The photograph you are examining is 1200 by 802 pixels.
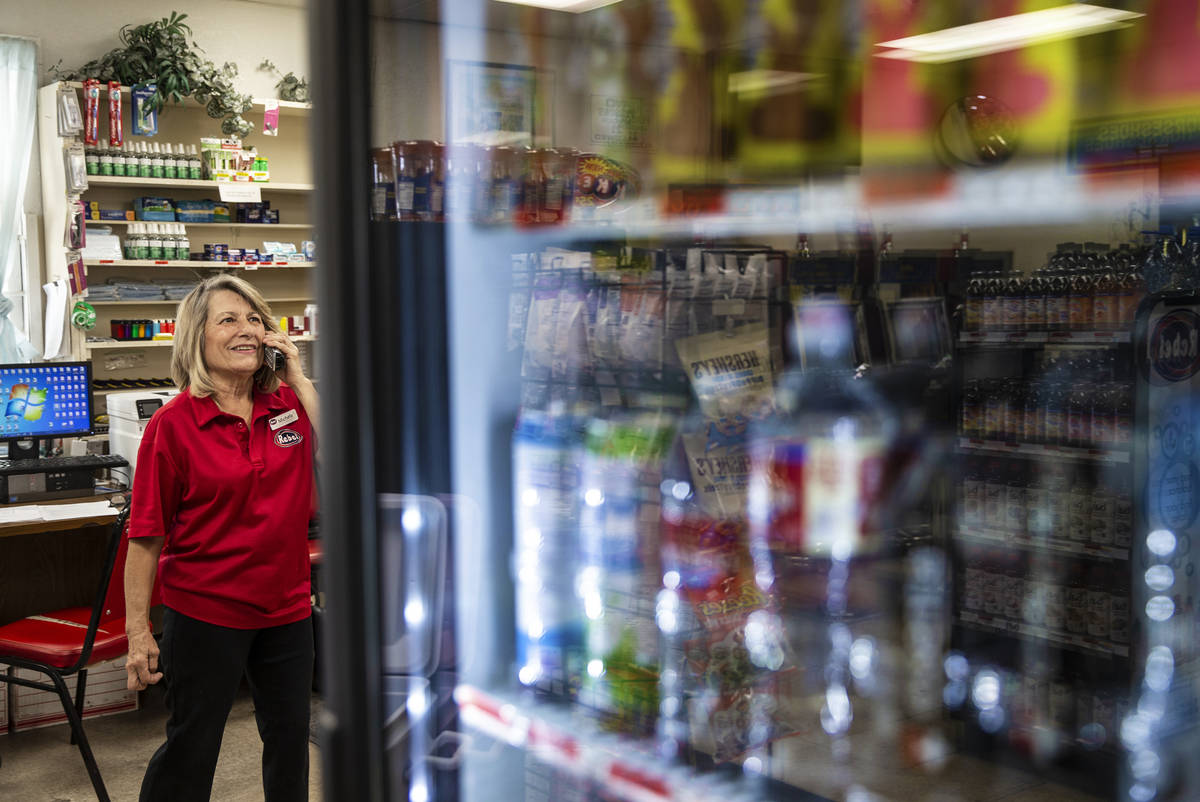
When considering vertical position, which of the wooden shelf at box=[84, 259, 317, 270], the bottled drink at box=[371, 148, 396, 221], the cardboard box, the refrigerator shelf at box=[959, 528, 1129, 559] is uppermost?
the wooden shelf at box=[84, 259, 317, 270]

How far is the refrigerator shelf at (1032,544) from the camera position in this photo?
3.26 meters

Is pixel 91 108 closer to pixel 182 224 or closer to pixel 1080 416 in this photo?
pixel 182 224

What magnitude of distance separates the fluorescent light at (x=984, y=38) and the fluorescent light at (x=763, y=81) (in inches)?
13.1

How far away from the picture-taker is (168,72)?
7.55m

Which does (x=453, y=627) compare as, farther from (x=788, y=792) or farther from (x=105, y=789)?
(x=105, y=789)

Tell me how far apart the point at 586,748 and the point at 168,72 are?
7.09 m

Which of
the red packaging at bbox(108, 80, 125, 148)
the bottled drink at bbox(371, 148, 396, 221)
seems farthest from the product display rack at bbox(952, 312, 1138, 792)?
the red packaging at bbox(108, 80, 125, 148)

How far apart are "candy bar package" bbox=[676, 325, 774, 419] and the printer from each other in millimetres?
3556

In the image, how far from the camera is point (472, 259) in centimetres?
166

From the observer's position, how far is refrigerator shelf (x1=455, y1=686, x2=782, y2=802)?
1.74m

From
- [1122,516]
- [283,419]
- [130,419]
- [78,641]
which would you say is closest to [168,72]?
[130,419]

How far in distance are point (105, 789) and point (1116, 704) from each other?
320cm

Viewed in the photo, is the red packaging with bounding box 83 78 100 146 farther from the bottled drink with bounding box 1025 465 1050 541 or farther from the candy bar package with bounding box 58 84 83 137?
the bottled drink with bounding box 1025 465 1050 541

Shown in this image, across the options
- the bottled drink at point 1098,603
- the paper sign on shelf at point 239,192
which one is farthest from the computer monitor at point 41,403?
the bottled drink at point 1098,603
